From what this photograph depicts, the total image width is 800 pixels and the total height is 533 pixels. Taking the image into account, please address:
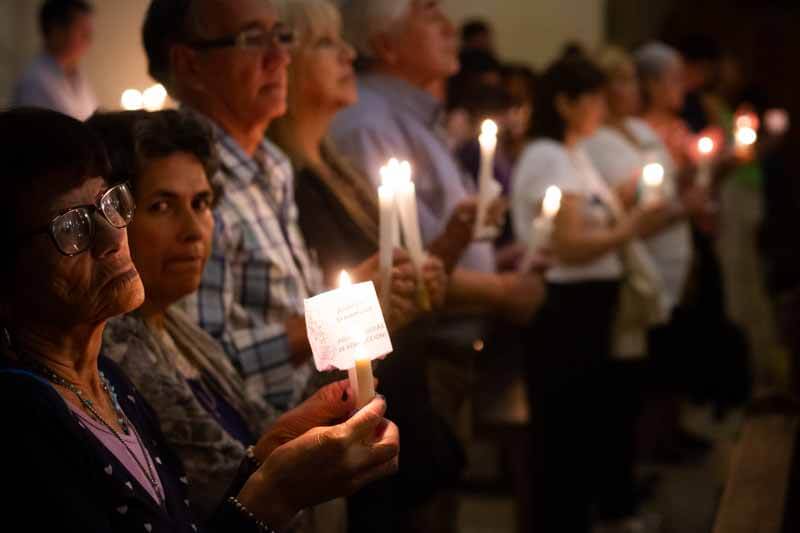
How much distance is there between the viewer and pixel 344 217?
271cm

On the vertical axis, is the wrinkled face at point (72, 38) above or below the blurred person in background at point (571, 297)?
above

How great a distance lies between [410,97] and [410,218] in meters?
1.08

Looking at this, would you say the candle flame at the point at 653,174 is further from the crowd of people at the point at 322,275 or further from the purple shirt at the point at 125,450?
the purple shirt at the point at 125,450

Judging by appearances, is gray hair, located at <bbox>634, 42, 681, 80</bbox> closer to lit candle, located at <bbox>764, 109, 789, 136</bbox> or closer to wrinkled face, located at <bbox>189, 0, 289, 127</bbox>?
lit candle, located at <bbox>764, 109, 789, 136</bbox>

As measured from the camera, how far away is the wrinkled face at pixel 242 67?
93.4 inches

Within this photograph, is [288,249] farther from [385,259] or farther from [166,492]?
[166,492]

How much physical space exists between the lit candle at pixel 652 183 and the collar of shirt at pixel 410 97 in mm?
1077

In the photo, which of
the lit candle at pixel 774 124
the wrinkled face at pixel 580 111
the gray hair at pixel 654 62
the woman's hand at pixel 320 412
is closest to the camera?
the woman's hand at pixel 320 412

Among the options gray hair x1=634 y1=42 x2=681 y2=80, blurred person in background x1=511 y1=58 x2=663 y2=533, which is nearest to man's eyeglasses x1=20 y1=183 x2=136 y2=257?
blurred person in background x1=511 y1=58 x2=663 y2=533

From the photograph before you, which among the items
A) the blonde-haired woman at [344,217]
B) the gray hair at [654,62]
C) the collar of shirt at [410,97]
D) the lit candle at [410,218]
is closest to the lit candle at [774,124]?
the gray hair at [654,62]

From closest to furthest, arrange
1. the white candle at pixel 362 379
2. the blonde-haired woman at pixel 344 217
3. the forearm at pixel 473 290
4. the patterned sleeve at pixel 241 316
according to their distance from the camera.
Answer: the white candle at pixel 362 379 → the patterned sleeve at pixel 241 316 → the blonde-haired woman at pixel 344 217 → the forearm at pixel 473 290

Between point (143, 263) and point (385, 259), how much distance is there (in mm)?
457

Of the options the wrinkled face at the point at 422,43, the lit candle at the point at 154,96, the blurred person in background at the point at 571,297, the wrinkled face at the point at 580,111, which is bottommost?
the blurred person in background at the point at 571,297

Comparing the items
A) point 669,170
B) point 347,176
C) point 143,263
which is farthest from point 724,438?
point 143,263
